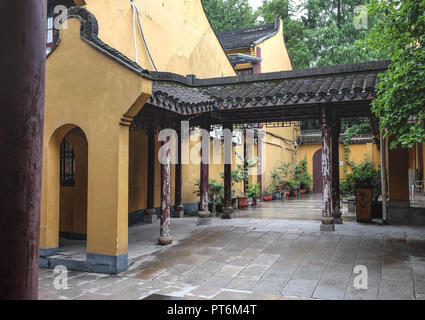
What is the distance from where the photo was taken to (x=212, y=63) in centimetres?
1447

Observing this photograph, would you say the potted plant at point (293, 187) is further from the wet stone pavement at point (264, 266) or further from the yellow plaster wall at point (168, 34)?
the wet stone pavement at point (264, 266)

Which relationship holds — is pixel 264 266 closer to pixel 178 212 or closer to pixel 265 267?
pixel 265 267

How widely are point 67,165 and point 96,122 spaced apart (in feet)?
10.9

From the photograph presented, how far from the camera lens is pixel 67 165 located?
8664mm

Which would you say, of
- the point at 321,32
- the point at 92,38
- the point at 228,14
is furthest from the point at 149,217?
the point at 228,14

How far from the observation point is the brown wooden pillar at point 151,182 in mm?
10191

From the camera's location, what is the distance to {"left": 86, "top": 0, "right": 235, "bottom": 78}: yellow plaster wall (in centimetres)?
895

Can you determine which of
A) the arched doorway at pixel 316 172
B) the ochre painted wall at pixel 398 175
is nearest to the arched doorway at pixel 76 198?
the ochre painted wall at pixel 398 175

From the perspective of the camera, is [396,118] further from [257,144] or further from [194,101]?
[257,144]

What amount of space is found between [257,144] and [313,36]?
34.3ft

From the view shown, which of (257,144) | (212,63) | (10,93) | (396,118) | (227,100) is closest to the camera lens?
(10,93)

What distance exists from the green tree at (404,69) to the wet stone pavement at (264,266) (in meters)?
1.95

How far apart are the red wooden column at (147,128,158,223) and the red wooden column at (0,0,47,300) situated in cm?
887
